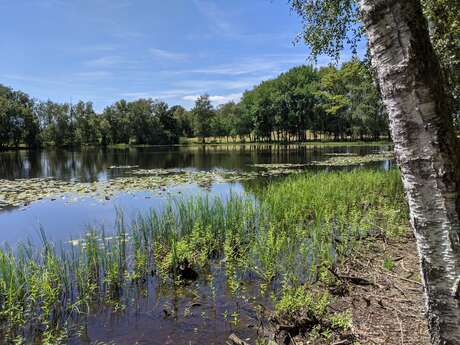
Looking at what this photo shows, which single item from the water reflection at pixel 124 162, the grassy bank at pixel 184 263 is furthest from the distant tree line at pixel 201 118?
the grassy bank at pixel 184 263

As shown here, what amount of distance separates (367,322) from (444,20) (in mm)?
7361

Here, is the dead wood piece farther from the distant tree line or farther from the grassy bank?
the distant tree line

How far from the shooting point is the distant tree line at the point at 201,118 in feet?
249

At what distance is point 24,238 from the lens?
946 cm

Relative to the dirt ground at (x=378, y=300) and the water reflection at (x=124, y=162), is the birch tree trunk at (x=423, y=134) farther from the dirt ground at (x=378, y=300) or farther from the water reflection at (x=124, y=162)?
the water reflection at (x=124, y=162)

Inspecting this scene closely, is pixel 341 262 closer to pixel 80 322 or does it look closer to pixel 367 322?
pixel 367 322

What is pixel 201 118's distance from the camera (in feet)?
311

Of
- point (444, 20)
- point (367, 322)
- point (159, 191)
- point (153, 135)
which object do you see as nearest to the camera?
point (367, 322)

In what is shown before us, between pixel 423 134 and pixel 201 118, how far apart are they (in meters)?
94.7

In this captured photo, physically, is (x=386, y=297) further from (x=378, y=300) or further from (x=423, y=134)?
(x=423, y=134)

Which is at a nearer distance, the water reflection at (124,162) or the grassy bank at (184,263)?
the grassy bank at (184,263)

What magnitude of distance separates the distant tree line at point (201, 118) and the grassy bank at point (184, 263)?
55.1 metres

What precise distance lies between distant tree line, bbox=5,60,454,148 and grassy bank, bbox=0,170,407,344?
55092 mm

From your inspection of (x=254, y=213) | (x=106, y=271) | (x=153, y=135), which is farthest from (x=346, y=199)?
(x=153, y=135)
